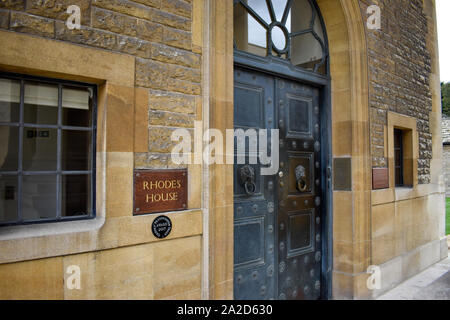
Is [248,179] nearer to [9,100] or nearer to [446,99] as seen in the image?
[9,100]

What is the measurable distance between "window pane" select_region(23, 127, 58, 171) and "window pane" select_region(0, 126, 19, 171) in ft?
0.14

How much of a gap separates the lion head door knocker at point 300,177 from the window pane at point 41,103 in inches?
104

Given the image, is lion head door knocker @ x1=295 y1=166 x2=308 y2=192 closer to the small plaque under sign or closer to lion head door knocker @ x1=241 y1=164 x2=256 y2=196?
lion head door knocker @ x1=241 y1=164 x2=256 y2=196

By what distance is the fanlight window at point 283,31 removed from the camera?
3.28 metres

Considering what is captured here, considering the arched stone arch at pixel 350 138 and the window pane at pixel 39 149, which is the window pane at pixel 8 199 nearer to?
the window pane at pixel 39 149

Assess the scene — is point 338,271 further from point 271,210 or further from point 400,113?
point 400,113

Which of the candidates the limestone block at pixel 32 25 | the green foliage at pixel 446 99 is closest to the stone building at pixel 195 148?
the limestone block at pixel 32 25

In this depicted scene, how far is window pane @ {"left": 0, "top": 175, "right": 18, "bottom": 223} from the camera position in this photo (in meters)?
1.85

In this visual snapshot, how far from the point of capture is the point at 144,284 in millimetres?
2199

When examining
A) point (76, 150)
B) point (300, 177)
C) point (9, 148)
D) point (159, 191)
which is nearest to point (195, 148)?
point (159, 191)

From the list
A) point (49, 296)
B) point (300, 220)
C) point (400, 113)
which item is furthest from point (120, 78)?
point (400, 113)

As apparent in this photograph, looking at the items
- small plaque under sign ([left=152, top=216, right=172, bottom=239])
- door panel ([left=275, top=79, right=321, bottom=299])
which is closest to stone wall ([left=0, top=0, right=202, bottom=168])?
small plaque under sign ([left=152, top=216, right=172, bottom=239])

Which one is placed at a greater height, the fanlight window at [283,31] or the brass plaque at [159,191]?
the fanlight window at [283,31]
